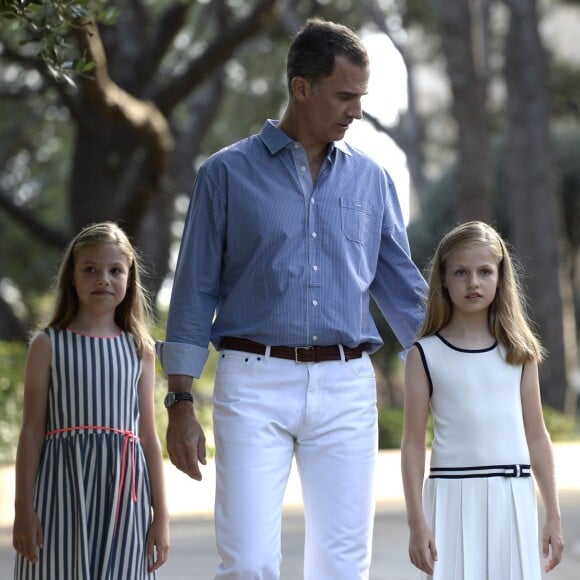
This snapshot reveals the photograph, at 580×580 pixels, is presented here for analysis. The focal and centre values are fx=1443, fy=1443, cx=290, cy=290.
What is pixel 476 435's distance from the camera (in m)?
4.24

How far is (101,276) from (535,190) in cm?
1317

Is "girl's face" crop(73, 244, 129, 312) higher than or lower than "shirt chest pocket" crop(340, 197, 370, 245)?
lower

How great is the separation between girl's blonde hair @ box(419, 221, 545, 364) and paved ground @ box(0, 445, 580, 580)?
253 centimetres

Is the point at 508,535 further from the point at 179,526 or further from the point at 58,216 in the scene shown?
the point at 58,216

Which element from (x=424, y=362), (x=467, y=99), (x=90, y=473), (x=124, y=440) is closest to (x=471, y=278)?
(x=424, y=362)

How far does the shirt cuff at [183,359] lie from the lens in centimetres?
433

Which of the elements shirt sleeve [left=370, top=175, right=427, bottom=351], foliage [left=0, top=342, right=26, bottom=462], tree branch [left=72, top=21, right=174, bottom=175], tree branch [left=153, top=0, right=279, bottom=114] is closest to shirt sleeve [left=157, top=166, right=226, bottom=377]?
shirt sleeve [left=370, top=175, right=427, bottom=351]

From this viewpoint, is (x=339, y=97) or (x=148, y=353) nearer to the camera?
(x=339, y=97)

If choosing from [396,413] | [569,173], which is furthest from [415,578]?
[569,173]

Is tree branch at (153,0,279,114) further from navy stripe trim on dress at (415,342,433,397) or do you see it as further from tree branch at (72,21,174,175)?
navy stripe trim on dress at (415,342,433,397)

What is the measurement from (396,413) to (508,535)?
401 inches

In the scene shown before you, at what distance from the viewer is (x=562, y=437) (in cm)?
1502

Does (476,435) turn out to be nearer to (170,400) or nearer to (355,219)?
(355,219)

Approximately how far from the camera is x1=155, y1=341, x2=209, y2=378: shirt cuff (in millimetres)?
4332
